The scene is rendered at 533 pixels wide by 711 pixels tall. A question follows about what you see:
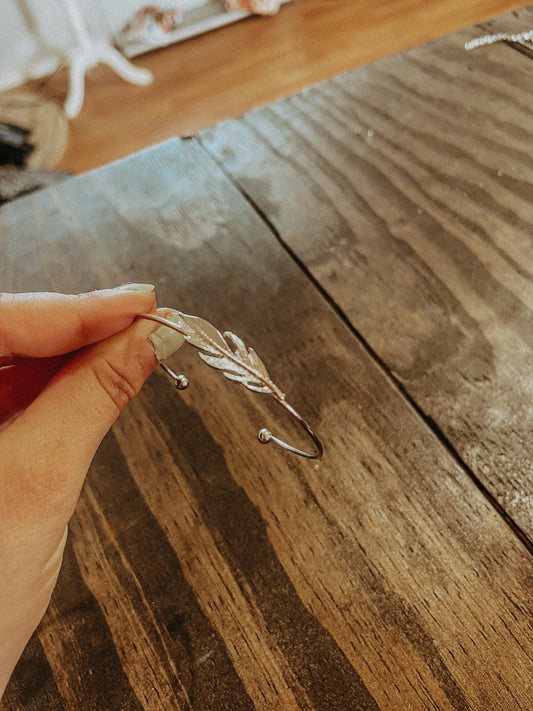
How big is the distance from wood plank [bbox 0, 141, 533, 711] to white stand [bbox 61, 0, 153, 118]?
244 centimetres

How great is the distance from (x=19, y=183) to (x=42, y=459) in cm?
194

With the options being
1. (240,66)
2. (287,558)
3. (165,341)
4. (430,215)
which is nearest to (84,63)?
(240,66)

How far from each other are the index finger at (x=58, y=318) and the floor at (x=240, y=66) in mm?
1996

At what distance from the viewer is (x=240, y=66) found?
2715 millimetres

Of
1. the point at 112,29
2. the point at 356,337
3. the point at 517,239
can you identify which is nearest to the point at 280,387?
the point at 356,337

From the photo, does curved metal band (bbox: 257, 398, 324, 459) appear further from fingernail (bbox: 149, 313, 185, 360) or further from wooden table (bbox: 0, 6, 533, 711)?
fingernail (bbox: 149, 313, 185, 360)

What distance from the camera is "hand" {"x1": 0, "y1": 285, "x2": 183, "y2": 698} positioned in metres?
0.51

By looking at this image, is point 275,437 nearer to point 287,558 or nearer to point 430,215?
point 287,558

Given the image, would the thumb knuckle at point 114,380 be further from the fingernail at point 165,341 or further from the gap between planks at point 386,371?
the gap between planks at point 386,371

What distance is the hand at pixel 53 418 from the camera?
1.68 feet

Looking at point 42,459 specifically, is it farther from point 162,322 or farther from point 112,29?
point 112,29

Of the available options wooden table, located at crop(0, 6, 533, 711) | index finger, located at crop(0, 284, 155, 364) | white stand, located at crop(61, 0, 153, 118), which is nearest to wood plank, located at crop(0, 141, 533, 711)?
wooden table, located at crop(0, 6, 533, 711)

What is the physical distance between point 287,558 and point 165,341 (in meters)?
0.26

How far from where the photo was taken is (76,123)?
259 centimetres
